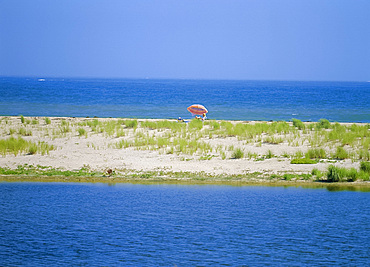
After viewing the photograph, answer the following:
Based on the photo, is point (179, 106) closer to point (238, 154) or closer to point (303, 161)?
point (238, 154)

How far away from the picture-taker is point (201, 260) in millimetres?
11281

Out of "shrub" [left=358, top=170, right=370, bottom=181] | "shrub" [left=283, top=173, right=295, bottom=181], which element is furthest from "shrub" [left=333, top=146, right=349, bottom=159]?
"shrub" [left=283, top=173, right=295, bottom=181]

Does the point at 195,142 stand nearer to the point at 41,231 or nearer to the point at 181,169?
the point at 181,169

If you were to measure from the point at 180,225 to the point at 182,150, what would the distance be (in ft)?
34.4

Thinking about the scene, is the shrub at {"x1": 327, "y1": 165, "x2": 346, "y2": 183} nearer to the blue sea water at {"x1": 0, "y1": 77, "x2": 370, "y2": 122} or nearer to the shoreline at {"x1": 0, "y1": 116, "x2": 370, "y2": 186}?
the shoreline at {"x1": 0, "y1": 116, "x2": 370, "y2": 186}

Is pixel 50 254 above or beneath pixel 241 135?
beneath

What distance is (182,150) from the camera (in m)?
24.2

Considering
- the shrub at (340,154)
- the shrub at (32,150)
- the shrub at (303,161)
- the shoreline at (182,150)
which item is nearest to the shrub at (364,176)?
the shoreline at (182,150)

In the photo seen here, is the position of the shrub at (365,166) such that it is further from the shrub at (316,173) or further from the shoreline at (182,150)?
the shrub at (316,173)

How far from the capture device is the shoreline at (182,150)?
20609mm

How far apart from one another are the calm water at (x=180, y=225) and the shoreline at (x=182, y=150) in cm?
213

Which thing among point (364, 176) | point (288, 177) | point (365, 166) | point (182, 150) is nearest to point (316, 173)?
point (288, 177)

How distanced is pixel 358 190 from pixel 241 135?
1123 cm

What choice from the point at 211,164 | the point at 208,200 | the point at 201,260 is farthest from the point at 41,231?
the point at 211,164
